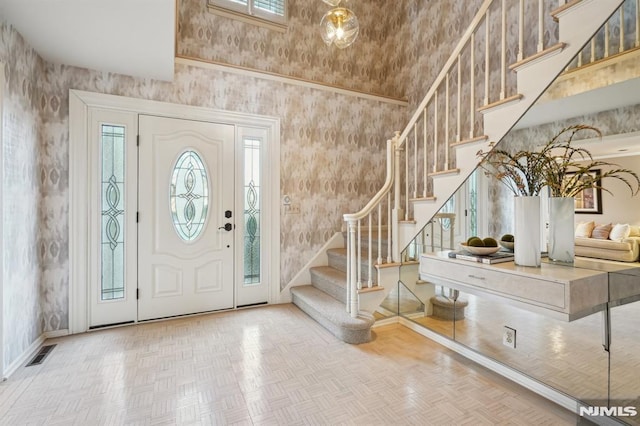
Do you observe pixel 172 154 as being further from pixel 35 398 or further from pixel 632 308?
pixel 632 308

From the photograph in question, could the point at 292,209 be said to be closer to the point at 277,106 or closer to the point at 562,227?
the point at 277,106

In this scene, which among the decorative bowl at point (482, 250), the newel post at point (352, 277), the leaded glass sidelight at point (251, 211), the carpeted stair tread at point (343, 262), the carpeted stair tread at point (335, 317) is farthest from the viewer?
the leaded glass sidelight at point (251, 211)

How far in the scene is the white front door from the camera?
129 inches

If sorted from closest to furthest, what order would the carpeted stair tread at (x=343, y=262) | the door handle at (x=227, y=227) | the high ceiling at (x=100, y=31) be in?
the high ceiling at (x=100, y=31)
the carpeted stair tread at (x=343, y=262)
the door handle at (x=227, y=227)

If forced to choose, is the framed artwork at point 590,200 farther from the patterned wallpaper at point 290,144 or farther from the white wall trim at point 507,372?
the patterned wallpaper at point 290,144

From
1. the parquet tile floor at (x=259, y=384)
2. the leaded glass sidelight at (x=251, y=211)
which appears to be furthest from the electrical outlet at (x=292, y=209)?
the parquet tile floor at (x=259, y=384)

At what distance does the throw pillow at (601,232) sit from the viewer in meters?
1.95

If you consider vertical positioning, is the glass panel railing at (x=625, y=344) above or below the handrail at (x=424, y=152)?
below

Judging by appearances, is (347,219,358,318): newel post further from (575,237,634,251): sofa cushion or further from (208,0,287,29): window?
(208,0,287,29): window

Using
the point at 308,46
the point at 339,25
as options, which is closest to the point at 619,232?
the point at 339,25

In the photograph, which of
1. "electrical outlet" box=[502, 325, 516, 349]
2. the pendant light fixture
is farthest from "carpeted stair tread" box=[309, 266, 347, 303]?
the pendant light fixture

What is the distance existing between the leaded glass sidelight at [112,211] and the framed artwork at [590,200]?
3.96 metres

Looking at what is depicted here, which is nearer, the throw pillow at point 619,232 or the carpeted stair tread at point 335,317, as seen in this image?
the throw pillow at point 619,232

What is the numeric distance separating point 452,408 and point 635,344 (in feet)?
3.47
